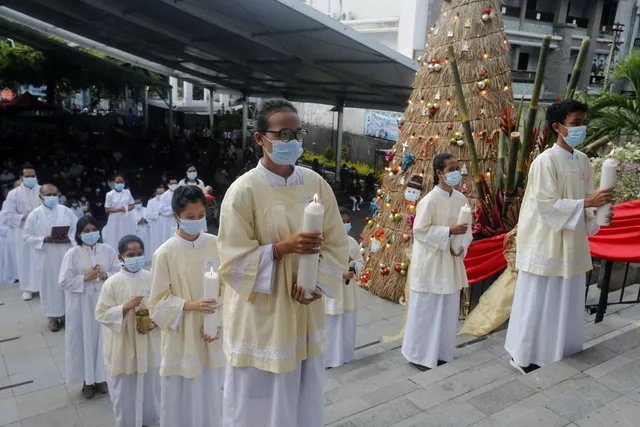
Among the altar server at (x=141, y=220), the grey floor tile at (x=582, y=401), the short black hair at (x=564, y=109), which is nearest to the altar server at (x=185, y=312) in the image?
the grey floor tile at (x=582, y=401)

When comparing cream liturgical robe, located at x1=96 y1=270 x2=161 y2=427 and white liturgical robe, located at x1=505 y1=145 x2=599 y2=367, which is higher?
white liturgical robe, located at x1=505 y1=145 x2=599 y2=367

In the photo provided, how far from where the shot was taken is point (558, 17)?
79.8 ft

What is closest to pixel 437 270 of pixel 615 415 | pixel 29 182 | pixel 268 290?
pixel 615 415

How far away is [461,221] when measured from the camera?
479cm

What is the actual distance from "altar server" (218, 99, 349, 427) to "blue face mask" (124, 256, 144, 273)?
1.81 m

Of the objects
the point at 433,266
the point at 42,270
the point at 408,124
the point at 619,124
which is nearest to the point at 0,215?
the point at 42,270

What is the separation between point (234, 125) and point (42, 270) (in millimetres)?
23693

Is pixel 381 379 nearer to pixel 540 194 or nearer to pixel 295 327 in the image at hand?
pixel 540 194

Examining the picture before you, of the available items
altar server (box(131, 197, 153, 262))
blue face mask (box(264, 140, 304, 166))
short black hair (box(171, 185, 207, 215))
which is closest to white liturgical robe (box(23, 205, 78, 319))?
altar server (box(131, 197, 153, 262))

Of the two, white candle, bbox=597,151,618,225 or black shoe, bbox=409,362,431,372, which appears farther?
black shoe, bbox=409,362,431,372

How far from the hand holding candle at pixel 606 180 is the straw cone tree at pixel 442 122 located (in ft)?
9.55

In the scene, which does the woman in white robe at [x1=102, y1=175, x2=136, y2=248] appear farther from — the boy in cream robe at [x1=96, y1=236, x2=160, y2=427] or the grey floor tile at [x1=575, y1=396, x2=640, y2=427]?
the grey floor tile at [x1=575, y1=396, x2=640, y2=427]

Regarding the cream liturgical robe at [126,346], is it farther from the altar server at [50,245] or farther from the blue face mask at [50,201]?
the blue face mask at [50,201]

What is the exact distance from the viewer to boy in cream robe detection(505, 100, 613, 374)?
3973 millimetres
